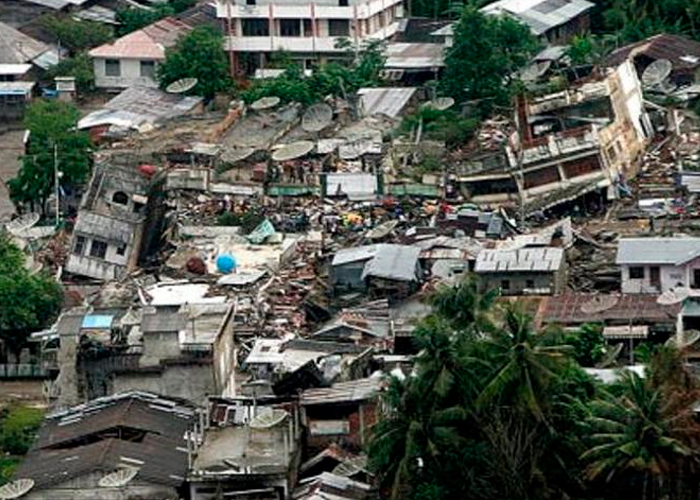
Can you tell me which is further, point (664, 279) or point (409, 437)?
point (664, 279)

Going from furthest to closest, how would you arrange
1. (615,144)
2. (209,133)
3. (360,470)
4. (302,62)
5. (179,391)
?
(302,62), (209,133), (615,144), (179,391), (360,470)

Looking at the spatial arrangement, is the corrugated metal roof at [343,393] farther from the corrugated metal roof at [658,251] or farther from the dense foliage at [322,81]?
the dense foliage at [322,81]

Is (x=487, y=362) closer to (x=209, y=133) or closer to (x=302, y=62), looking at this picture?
(x=209, y=133)

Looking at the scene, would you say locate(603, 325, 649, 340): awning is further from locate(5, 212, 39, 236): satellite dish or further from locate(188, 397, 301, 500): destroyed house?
locate(5, 212, 39, 236): satellite dish

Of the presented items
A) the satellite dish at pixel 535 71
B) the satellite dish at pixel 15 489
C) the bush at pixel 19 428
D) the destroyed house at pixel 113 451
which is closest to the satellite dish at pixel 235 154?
the satellite dish at pixel 535 71

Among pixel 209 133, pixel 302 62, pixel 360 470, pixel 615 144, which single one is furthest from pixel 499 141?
pixel 360 470

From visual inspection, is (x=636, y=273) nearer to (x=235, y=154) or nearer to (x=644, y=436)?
(x=644, y=436)

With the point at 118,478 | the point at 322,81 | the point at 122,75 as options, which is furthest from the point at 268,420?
the point at 122,75
